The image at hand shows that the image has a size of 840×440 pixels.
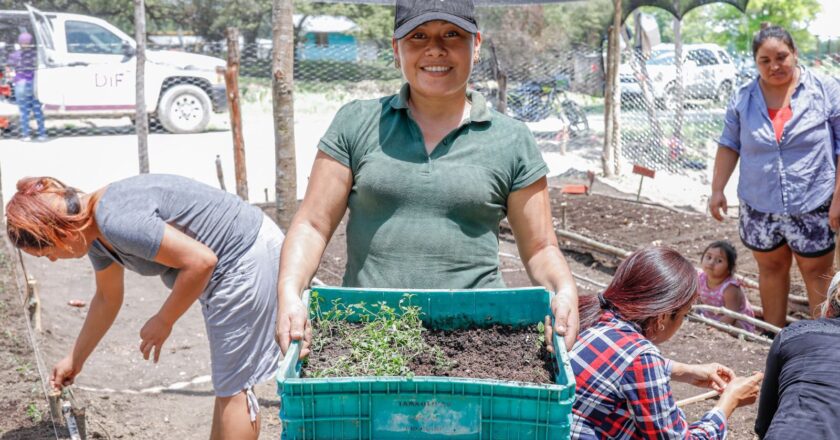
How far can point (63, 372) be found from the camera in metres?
3.45

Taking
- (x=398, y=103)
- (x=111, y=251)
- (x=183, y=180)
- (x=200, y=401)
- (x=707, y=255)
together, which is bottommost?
(x=200, y=401)

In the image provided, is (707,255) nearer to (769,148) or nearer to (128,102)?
(769,148)

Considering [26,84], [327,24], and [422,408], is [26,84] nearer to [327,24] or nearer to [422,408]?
[422,408]

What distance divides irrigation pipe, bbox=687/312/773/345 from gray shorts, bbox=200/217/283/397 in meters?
3.07

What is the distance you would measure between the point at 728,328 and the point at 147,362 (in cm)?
353

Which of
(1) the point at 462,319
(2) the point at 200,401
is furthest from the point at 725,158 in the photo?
(1) the point at 462,319

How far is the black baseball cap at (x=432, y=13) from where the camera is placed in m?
2.13

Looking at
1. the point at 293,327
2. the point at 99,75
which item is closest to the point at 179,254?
the point at 293,327

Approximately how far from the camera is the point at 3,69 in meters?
10.7

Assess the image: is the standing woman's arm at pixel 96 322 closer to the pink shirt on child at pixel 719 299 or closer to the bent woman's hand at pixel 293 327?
the bent woman's hand at pixel 293 327

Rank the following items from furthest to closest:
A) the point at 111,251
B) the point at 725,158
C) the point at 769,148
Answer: the point at 725,158 → the point at 769,148 → the point at 111,251

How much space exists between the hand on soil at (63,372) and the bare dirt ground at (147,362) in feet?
1.57

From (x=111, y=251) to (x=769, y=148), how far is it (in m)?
3.70

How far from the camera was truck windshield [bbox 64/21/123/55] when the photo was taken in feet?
37.9
